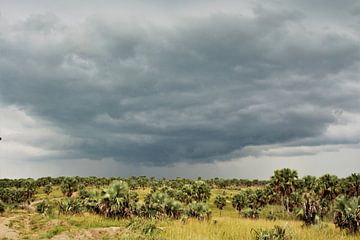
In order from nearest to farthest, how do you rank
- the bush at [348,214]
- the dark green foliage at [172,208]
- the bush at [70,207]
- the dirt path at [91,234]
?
the dirt path at [91,234] < the bush at [348,214] < the dark green foliage at [172,208] < the bush at [70,207]

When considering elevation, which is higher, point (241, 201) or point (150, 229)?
point (150, 229)

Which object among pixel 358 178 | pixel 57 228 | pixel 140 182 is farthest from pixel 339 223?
pixel 140 182

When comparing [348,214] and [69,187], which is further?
[69,187]

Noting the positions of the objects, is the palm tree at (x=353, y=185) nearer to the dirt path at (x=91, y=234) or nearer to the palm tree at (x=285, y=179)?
the palm tree at (x=285, y=179)

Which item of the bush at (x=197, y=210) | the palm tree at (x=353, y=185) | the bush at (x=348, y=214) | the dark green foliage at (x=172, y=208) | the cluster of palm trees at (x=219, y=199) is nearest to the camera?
the bush at (x=348, y=214)

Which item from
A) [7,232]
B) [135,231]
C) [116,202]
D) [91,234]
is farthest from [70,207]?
[135,231]

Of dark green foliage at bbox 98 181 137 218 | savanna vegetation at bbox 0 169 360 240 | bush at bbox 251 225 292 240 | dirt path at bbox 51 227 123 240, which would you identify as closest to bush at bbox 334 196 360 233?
savanna vegetation at bbox 0 169 360 240

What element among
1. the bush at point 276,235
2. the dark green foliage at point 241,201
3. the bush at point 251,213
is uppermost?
the bush at point 276,235

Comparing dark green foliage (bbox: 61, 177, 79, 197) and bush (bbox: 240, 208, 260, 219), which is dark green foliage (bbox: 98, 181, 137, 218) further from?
dark green foliage (bbox: 61, 177, 79, 197)

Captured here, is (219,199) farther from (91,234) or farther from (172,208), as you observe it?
(91,234)

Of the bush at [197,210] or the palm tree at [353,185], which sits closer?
the bush at [197,210]

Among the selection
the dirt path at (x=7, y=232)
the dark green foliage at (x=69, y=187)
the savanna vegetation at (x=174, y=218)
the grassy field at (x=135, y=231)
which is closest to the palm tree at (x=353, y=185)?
the savanna vegetation at (x=174, y=218)

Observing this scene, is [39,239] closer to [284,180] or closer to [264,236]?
[264,236]

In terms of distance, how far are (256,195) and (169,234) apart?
303 ft
